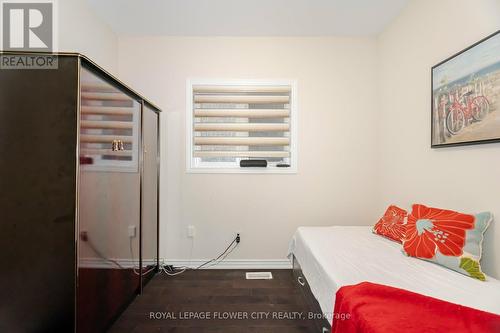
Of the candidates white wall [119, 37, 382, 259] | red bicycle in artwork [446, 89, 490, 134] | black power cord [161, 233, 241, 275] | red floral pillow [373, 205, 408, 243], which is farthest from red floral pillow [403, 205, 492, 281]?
black power cord [161, 233, 241, 275]

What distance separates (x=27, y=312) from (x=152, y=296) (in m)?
0.97

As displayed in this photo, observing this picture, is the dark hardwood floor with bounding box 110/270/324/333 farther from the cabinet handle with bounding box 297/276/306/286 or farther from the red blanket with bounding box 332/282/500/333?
the red blanket with bounding box 332/282/500/333

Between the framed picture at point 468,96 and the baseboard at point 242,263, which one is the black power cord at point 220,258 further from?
the framed picture at point 468,96

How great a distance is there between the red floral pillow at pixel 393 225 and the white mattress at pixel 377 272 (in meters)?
0.07

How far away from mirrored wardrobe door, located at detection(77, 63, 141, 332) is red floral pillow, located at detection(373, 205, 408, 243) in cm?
220

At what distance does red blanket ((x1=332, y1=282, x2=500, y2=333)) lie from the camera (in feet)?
2.89

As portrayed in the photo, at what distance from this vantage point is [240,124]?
2650 millimetres

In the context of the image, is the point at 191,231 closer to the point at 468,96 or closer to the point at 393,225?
the point at 393,225

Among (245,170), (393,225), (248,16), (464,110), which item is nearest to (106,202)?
(245,170)

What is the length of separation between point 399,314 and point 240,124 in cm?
215

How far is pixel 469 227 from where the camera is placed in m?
1.41

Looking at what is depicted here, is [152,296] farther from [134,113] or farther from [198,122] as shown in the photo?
[198,122]

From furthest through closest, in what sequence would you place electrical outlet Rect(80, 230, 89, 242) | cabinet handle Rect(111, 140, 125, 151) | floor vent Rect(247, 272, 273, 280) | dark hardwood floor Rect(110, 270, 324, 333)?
floor vent Rect(247, 272, 273, 280) → dark hardwood floor Rect(110, 270, 324, 333) → cabinet handle Rect(111, 140, 125, 151) → electrical outlet Rect(80, 230, 89, 242)

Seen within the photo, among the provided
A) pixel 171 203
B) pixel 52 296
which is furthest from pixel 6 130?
pixel 171 203
